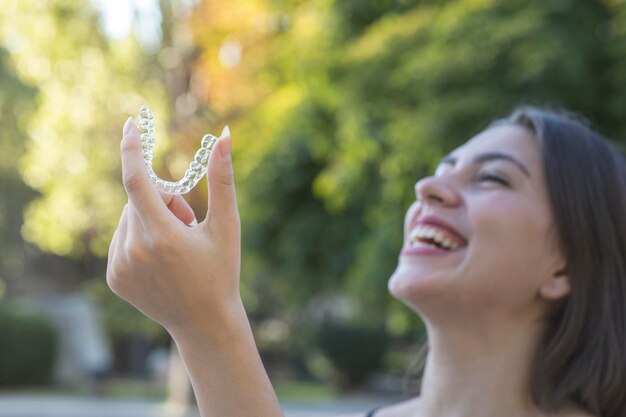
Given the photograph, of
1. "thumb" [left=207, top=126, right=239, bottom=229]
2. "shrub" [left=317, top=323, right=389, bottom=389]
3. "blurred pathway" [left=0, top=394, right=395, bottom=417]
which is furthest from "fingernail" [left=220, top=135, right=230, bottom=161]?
"shrub" [left=317, top=323, right=389, bottom=389]

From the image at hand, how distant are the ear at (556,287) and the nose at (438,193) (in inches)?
9.0

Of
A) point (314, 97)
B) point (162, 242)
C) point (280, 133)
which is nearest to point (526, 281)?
point (162, 242)

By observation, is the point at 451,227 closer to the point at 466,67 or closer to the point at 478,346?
the point at 478,346

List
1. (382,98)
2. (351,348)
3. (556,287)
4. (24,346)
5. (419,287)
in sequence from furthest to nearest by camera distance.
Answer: (351,348)
(24,346)
(382,98)
(556,287)
(419,287)

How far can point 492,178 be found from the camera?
1.98 meters

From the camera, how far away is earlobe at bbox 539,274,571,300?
1941 mm

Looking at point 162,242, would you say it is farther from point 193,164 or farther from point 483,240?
point 483,240

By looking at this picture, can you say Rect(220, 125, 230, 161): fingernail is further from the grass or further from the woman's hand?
the grass

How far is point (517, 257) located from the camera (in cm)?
191

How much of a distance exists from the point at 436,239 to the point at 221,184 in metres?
0.90

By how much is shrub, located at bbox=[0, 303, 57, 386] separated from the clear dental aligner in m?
20.2

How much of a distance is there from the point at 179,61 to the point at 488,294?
16310 millimetres

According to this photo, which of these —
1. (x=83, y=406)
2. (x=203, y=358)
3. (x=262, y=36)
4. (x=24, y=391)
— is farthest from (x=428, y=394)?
(x=24, y=391)

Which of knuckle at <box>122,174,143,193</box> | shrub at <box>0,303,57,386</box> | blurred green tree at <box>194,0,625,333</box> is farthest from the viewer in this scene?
shrub at <box>0,303,57,386</box>
